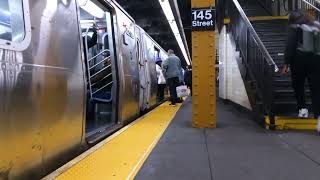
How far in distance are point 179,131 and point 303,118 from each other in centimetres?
195

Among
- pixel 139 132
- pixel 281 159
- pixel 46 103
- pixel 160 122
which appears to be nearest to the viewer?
pixel 46 103

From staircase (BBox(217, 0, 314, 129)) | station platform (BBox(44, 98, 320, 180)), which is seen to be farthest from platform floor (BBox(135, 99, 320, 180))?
staircase (BBox(217, 0, 314, 129))

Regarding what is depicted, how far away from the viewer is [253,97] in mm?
8500

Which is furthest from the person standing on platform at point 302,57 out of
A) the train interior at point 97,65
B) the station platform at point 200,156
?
the train interior at point 97,65

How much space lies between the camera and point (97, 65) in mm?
9102

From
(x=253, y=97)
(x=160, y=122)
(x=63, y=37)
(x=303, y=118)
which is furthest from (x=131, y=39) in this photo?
(x=63, y=37)

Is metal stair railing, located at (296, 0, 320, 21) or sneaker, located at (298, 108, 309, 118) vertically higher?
metal stair railing, located at (296, 0, 320, 21)

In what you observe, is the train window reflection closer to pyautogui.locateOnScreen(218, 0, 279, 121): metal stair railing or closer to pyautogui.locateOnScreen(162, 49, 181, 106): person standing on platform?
pyautogui.locateOnScreen(218, 0, 279, 121): metal stair railing

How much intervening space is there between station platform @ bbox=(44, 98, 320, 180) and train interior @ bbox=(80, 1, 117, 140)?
1.39m

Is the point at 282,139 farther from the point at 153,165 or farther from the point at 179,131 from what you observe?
the point at 153,165

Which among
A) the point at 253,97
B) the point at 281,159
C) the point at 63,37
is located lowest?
the point at 281,159

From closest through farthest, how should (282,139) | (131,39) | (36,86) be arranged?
(36,86), (282,139), (131,39)

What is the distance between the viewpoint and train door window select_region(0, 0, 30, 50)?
348 centimetres

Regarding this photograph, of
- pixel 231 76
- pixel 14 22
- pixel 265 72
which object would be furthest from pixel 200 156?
pixel 231 76
